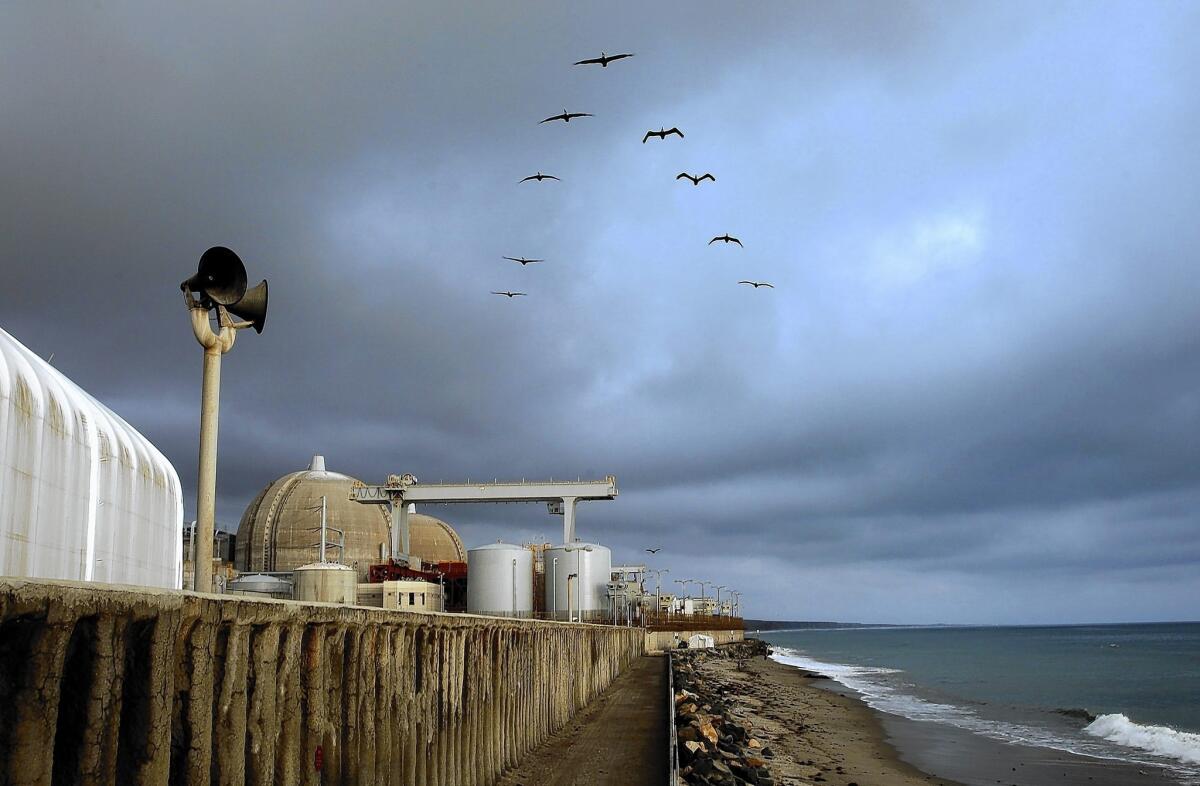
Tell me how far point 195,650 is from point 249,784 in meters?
1.73

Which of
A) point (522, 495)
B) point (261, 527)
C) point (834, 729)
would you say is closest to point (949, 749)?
point (834, 729)

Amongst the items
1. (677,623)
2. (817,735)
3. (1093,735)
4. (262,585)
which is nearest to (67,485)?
(817,735)

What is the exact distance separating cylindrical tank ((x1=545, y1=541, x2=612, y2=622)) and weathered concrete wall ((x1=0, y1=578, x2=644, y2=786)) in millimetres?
66166

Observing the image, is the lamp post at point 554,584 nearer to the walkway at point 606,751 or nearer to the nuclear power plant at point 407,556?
the nuclear power plant at point 407,556

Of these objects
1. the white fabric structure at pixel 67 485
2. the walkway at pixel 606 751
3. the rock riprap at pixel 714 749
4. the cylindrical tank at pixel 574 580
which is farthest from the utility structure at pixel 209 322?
the cylindrical tank at pixel 574 580

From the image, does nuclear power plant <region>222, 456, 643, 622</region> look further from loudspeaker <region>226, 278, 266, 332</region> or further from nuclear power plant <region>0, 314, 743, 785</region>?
loudspeaker <region>226, 278, 266, 332</region>

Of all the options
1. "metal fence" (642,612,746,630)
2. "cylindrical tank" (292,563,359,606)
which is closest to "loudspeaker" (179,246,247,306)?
"cylindrical tank" (292,563,359,606)

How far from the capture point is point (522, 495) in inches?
3044

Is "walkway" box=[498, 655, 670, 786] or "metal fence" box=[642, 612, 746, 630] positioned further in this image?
"metal fence" box=[642, 612, 746, 630]

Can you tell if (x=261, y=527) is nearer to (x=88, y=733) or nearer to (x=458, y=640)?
(x=458, y=640)

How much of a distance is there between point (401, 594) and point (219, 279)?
182ft

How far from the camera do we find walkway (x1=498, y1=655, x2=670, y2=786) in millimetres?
19203

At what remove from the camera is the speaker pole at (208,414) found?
1425 cm

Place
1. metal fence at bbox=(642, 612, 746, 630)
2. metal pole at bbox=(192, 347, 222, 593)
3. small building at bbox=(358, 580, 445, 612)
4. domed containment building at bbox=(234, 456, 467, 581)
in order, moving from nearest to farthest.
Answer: metal pole at bbox=(192, 347, 222, 593) < small building at bbox=(358, 580, 445, 612) < domed containment building at bbox=(234, 456, 467, 581) < metal fence at bbox=(642, 612, 746, 630)
